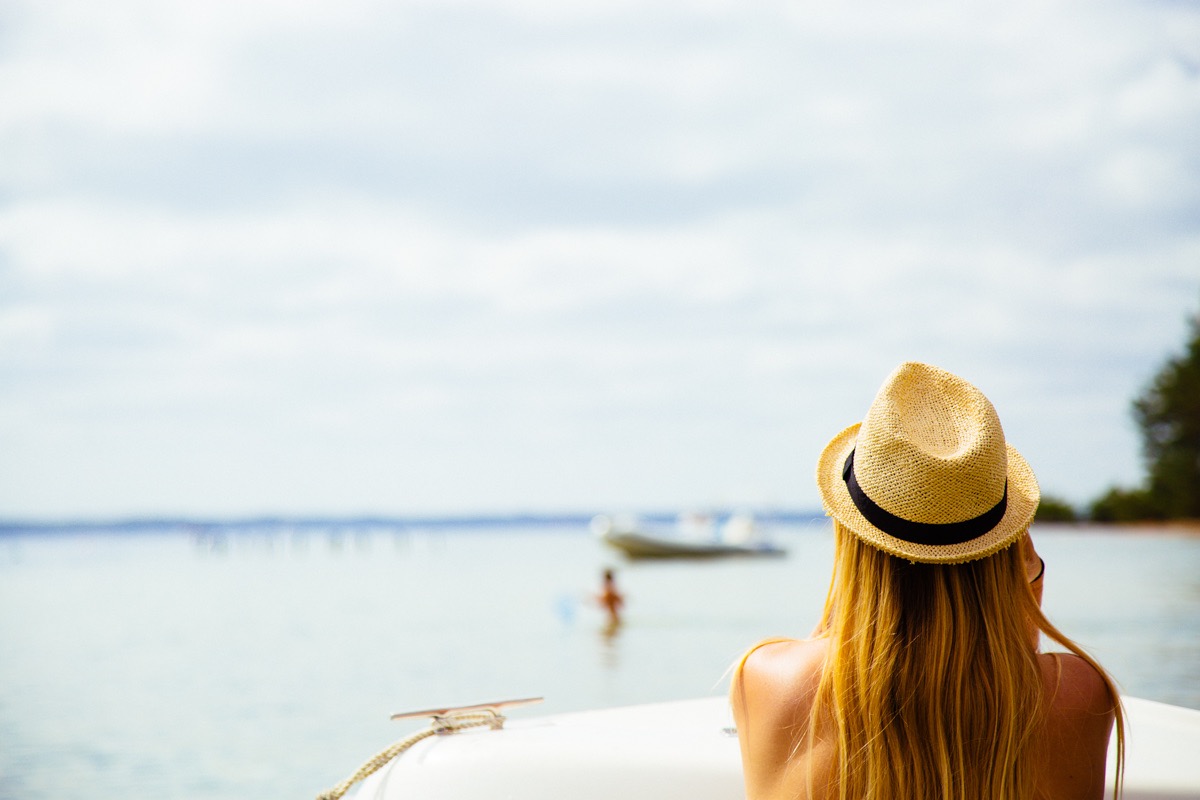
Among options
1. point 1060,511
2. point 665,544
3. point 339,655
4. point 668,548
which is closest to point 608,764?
point 339,655

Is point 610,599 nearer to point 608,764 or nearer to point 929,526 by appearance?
point 608,764

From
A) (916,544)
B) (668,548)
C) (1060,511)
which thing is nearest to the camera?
Result: (916,544)

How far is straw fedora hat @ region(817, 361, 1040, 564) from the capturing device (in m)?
1.41

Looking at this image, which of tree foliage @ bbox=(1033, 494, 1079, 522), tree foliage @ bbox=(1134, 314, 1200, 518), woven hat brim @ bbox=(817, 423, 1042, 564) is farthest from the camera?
tree foliage @ bbox=(1033, 494, 1079, 522)

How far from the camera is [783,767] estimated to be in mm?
1534

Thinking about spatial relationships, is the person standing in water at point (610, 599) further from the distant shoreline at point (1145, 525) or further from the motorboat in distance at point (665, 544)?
the distant shoreline at point (1145, 525)

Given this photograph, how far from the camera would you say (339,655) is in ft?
40.8

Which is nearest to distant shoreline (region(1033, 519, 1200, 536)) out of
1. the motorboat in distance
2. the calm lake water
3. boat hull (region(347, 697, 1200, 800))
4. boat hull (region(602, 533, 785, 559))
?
the motorboat in distance

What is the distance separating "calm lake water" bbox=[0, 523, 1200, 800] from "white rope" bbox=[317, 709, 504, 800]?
0.62 meters

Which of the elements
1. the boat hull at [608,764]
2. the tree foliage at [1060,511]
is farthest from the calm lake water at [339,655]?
the tree foliage at [1060,511]

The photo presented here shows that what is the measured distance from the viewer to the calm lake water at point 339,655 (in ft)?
23.8

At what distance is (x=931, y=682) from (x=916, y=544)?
0.17m

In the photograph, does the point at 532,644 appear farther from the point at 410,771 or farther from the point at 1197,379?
the point at 1197,379

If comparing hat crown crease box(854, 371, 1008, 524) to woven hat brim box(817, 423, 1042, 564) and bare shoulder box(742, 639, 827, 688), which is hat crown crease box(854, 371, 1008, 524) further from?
bare shoulder box(742, 639, 827, 688)
